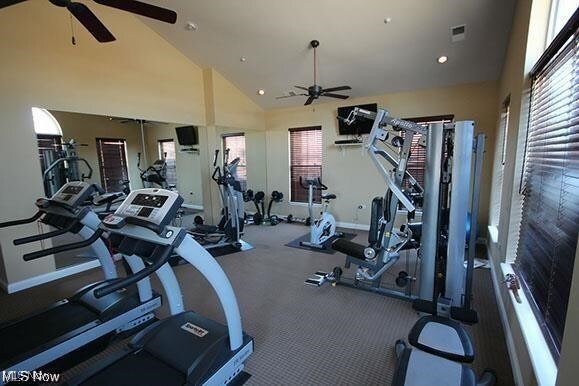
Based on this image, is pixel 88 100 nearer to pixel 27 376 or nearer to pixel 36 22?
pixel 36 22

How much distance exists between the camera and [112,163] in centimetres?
416

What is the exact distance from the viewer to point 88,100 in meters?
3.59

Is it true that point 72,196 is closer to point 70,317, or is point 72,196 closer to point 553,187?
point 70,317

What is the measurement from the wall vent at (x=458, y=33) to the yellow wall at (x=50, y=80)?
4.20 metres

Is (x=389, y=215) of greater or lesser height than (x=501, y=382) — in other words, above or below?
above

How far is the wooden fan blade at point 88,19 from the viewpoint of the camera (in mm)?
1959

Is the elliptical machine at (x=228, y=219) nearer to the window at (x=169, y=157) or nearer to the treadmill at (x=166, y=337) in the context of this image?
the window at (x=169, y=157)

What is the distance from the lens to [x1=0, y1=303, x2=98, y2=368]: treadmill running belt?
181cm

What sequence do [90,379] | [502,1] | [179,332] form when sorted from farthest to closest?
[502,1], [179,332], [90,379]

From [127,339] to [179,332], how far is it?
2.27 ft

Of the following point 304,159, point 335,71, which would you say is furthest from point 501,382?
point 304,159

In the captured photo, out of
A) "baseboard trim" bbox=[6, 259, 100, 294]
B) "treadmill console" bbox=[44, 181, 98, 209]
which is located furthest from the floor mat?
"treadmill console" bbox=[44, 181, 98, 209]

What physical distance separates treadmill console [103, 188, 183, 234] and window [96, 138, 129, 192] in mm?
2913

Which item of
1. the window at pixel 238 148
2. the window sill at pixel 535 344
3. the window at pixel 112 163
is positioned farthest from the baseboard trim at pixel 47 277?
the window sill at pixel 535 344
